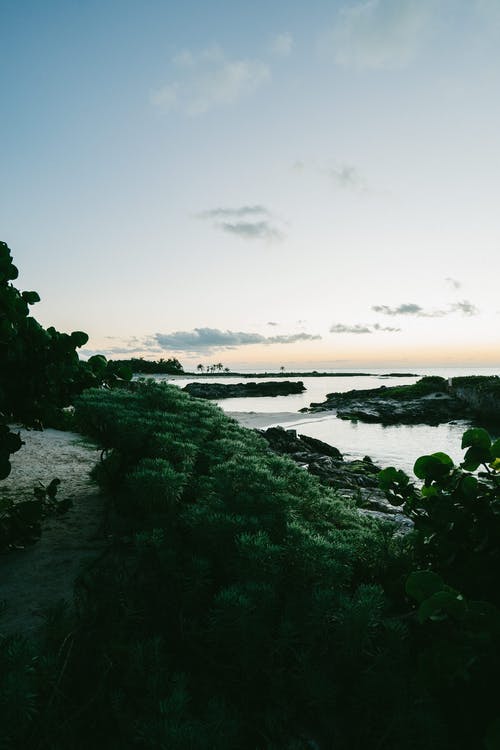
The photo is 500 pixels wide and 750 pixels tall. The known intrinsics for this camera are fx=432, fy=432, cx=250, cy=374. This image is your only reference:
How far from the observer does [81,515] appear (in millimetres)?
6008

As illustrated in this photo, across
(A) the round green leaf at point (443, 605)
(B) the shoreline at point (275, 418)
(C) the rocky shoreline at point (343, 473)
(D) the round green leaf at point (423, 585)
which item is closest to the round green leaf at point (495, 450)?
(D) the round green leaf at point (423, 585)

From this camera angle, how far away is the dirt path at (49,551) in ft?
11.8

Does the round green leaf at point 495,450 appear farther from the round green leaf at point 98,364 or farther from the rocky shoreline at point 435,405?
the rocky shoreline at point 435,405

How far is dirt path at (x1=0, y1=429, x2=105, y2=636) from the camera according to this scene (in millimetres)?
3607

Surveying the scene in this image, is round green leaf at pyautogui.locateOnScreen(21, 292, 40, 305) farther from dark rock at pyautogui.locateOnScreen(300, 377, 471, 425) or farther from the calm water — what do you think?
dark rock at pyautogui.locateOnScreen(300, 377, 471, 425)

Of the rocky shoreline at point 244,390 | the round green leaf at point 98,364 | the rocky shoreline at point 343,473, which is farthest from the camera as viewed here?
the rocky shoreline at point 244,390

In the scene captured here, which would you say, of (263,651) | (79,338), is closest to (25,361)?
(79,338)

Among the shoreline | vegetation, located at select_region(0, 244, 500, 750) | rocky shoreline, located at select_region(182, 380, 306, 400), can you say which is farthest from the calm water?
rocky shoreline, located at select_region(182, 380, 306, 400)

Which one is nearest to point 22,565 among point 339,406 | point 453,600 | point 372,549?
point 372,549

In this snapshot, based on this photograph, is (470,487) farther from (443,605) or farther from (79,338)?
(79,338)

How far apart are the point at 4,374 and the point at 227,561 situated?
2.52 m

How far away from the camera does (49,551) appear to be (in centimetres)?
479

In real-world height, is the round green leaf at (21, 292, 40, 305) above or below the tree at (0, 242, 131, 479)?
above

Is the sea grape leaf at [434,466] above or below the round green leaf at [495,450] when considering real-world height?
below
